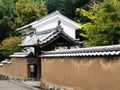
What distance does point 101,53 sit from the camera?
1371 centimetres

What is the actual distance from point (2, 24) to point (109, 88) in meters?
41.1

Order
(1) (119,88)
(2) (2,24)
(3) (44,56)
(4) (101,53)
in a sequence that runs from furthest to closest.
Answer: (2) (2,24)
(3) (44,56)
(4) (101,53)
(1) (119,88)

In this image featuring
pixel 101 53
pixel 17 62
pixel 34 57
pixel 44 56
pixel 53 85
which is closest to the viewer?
pixel 101 53

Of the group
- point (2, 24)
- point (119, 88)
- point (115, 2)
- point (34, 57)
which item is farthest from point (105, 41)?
point (2, 24)

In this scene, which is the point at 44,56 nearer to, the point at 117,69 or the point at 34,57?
the point at 34,57

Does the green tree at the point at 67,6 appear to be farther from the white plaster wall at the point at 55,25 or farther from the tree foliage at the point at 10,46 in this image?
the tree foliage at the point at 10,46

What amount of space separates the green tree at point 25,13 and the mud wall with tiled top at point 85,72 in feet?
103

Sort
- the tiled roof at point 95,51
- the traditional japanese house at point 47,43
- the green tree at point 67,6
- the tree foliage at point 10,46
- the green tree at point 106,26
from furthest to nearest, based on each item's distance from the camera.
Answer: the green tree at point 67,6 < the tree foliage at point 10,46 < the traditional japanese house at point 47,43 < the green tree at point 106,26 < the tiled roof at point 95,51

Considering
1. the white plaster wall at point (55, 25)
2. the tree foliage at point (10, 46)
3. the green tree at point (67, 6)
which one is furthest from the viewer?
the green tree at point (67, 6)

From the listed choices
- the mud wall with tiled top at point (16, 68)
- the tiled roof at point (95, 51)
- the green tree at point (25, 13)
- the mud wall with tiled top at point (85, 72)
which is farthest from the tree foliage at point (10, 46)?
the tiled roof at point (95, 51)

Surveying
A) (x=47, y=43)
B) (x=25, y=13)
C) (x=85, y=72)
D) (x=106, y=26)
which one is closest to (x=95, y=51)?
(x=85, y=72)

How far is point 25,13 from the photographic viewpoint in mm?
52844

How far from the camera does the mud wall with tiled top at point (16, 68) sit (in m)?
29.1

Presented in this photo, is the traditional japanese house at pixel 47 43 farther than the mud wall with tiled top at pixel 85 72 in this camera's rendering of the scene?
Yes
